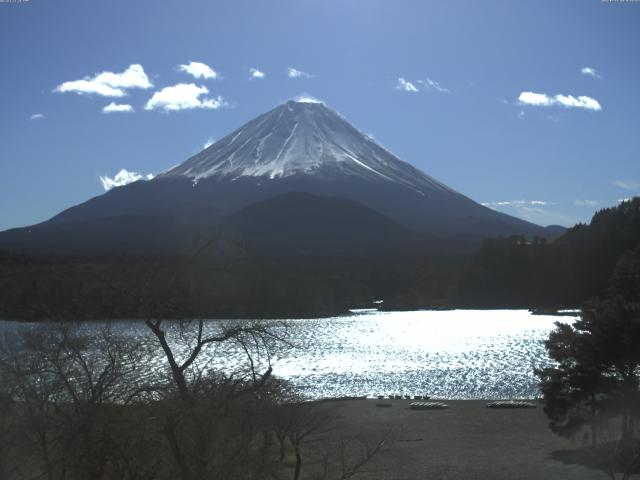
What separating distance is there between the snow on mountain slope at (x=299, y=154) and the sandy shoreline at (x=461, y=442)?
4648 inches

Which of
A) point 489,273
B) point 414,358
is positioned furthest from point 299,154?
point 414,358

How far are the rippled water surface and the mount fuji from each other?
30271mm

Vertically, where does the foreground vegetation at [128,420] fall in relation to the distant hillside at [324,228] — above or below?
below

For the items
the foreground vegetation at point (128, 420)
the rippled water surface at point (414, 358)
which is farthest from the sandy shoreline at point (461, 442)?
the foreground vegetation at point (128, 420)

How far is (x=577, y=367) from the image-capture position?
15.2m

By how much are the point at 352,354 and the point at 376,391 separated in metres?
13.4

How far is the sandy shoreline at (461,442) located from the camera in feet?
52.8

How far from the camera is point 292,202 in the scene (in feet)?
387

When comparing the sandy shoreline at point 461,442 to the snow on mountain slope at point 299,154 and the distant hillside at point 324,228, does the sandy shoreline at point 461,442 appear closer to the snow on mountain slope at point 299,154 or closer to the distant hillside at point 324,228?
the distant hillside at point 324,228

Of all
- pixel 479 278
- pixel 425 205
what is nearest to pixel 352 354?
pixel 479 278

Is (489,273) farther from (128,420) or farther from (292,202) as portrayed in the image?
(128,420)

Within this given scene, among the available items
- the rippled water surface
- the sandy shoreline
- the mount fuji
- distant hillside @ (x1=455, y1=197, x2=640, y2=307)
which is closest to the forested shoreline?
distant hillside @ (x1=455, y1=197, x2=640, y2=307)

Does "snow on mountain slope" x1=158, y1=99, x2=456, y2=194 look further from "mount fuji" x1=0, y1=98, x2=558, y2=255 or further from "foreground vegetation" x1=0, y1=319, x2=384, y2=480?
"foreground vegetation" x1=0, y1=319, x2=384, y2=480

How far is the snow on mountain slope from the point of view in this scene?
14775cm
